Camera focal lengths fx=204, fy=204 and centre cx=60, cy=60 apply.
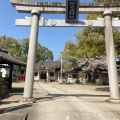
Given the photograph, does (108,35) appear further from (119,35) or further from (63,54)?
(63,54)

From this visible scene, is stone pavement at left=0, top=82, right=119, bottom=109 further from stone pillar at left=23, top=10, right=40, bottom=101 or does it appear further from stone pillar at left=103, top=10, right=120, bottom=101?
stone pillar at left=103, top=10, right=120, bottom=101

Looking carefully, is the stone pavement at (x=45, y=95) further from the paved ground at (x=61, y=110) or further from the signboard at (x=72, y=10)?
the signboard at (x=72, y=10)

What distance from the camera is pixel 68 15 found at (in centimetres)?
1500

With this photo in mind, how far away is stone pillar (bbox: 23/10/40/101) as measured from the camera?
1369cm

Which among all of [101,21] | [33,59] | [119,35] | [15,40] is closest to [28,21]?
[33,59]

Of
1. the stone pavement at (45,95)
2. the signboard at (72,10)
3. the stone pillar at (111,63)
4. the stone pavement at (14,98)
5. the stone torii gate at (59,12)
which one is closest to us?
the stone pavement at (14,98)

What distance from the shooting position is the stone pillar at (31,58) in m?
13.7

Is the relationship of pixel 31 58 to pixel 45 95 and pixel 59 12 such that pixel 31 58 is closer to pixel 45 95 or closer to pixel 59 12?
pixel 59 12

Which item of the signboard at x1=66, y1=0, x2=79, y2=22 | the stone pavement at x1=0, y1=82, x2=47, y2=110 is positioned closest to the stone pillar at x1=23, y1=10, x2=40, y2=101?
the stone pavement at x1=0, y1=82, x2=47, y2=110

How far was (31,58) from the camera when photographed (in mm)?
13953

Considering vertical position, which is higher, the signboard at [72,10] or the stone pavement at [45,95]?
the signboard at [72,10]

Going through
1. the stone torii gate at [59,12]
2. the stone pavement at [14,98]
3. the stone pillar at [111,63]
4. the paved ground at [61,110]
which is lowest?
the paved ground at [61,110]

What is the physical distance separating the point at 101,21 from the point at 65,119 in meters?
9.09

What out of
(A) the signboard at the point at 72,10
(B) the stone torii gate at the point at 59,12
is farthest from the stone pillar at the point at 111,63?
(A) the signboard at the point at 72,10
